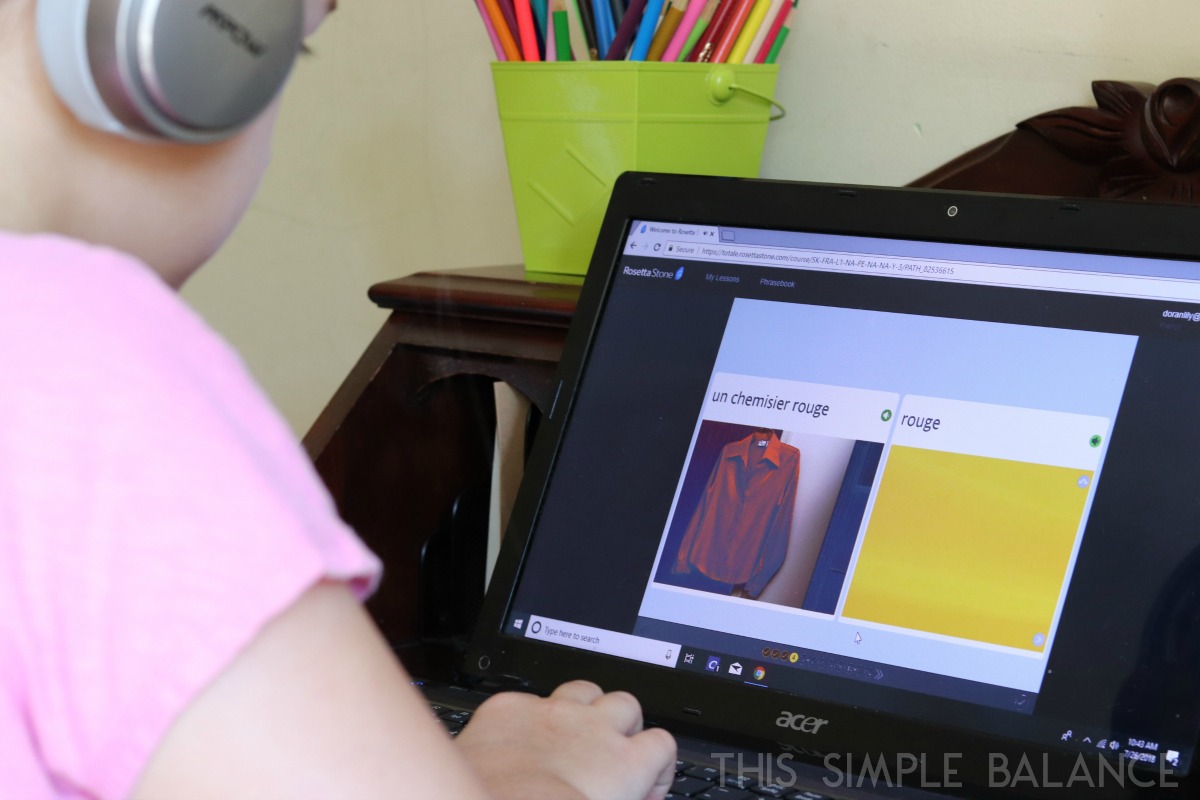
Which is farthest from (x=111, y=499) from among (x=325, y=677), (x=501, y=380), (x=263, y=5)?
(x=501, y=380)

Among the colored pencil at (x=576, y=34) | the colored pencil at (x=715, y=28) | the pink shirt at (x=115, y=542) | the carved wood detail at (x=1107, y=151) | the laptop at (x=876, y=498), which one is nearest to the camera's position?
the pink shirt at (x=115, y=542)

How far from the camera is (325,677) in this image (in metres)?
0.32

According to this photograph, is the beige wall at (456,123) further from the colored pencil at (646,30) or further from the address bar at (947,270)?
the address bar at (947,270)

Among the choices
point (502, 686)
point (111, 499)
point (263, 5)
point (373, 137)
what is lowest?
point (502, 686)

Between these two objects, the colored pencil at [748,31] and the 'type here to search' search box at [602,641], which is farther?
the colored pencil at [748,31]

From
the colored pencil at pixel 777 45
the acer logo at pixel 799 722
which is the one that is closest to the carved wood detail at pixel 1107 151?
the colored pencil at pixel 777 45

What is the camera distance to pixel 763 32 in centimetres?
87

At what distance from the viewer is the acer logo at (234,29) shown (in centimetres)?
38

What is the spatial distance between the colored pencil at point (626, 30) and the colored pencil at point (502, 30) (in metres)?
0.07

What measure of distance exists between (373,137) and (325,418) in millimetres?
465

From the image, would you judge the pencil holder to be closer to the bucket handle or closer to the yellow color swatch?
the bucket handle

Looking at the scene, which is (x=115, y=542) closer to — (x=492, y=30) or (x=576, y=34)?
(x=492, y=30)

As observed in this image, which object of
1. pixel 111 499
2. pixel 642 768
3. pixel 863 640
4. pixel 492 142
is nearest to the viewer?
pixel 111 499

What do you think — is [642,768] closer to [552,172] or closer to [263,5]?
[263,5]
